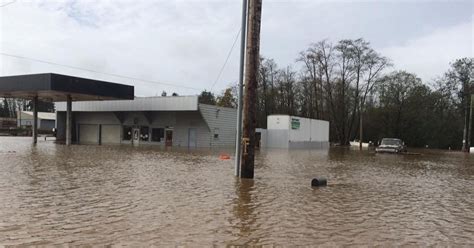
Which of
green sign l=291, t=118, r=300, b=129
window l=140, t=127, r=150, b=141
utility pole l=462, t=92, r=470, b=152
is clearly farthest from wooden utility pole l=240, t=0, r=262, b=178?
utility pole l=462, t=92, r=470, b=152

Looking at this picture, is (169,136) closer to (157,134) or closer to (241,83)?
(157,134)

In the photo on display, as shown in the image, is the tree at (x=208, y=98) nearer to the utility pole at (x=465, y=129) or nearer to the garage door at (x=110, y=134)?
the garage door at (x=110, y=134)

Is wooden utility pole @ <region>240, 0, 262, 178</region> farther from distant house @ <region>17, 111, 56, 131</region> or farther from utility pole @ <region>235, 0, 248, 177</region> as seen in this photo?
distant house @ <region>17, 111, 56, 131</region>

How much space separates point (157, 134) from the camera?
1784 inches

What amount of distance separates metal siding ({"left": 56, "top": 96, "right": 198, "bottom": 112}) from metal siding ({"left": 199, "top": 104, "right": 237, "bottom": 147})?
1.31 metres

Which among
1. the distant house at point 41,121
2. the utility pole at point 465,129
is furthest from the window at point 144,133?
the distant house at point 41,121

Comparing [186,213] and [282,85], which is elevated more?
[282,85]

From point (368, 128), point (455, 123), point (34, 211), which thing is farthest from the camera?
point (368, 128)

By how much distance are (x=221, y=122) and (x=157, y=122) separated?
23.7 feet

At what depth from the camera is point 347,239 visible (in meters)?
6.39

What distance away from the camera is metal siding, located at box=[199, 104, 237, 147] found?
135ft

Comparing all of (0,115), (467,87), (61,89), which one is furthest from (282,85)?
(0,115)

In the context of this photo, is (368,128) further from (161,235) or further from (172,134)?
(161,235)

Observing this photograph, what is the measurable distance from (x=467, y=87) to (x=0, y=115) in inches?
4366
